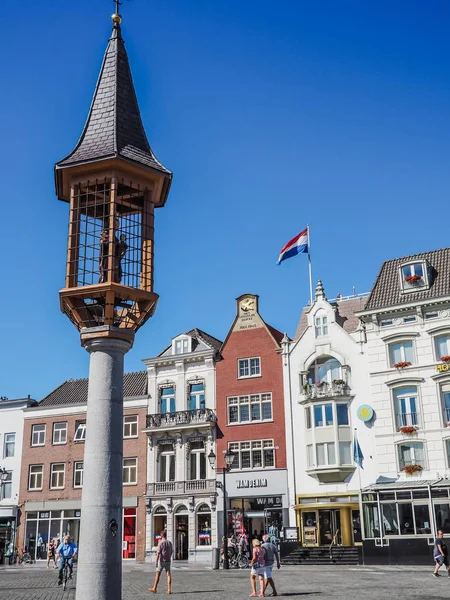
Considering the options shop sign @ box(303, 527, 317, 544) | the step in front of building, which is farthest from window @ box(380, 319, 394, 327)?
the step in front of building

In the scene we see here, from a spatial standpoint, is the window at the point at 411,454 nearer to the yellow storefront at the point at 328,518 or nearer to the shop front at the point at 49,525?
the yellow storefront at the point at 328,518

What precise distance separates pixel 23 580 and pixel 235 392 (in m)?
21.2

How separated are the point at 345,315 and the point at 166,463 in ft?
52.9

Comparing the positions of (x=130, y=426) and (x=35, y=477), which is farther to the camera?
(x=35, y=477)

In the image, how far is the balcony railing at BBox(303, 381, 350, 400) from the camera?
41.7 metres

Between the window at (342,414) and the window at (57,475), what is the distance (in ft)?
70.4

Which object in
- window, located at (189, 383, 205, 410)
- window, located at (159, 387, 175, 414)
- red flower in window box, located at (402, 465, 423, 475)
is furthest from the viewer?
window, located at (159, 387, 175, 414)

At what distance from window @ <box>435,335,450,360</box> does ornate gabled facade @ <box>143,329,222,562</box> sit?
15.5 metres

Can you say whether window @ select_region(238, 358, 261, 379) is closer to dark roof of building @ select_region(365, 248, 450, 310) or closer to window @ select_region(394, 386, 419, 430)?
dark roof of building @ select_region(365, 248, 450, 310)

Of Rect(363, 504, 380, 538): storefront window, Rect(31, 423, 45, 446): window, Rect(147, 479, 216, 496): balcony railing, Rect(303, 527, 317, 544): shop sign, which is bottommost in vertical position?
Rect(303, 527, 317, 544): shop sign

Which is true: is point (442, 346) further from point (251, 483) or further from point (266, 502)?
point (251, 483)

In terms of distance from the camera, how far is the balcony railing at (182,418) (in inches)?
1815

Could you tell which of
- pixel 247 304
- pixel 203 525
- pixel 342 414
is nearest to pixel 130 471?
pixel 203 525

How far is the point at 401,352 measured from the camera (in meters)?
40.8
